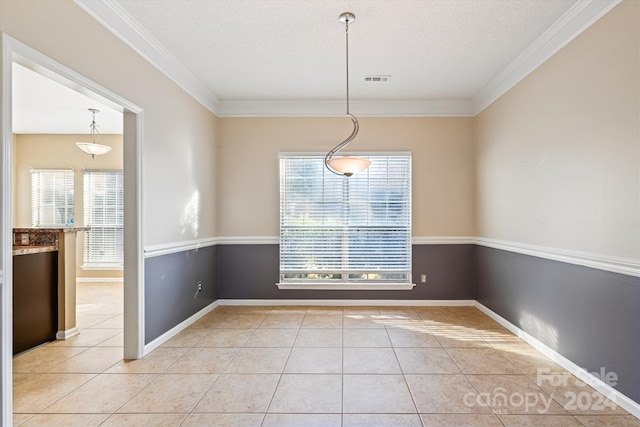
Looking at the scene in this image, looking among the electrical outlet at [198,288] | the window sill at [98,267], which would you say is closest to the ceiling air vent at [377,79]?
the electrical outlet at [198,288]

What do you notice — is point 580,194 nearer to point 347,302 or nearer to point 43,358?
point 347,302

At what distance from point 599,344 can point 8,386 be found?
149 inches

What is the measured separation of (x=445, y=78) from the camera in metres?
3.92

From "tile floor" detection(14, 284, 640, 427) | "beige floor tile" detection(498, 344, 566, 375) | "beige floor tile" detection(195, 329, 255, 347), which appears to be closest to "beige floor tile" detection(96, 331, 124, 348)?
"tile floor" detection(14, 284, 640, 427)

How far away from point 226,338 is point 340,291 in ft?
5.88

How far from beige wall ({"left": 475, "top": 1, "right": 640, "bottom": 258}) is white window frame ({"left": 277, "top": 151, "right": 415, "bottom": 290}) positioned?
4.33ft

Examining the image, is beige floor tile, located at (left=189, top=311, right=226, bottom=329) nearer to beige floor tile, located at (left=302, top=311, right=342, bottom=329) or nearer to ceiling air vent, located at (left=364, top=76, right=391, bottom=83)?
beige floor tile, located at (left=302, top=311, right=342, bottom=329)

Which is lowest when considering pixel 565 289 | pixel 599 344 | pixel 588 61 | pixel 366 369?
pixel 366 369

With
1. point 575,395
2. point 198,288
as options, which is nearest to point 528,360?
point 575,395

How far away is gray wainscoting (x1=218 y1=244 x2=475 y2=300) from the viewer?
471 cm

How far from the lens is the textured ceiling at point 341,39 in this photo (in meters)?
2.58

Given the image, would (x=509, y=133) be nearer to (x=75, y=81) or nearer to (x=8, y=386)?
(x=75, y=81)

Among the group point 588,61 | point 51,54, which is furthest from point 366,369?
point 51,54

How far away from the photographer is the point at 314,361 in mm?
2920
